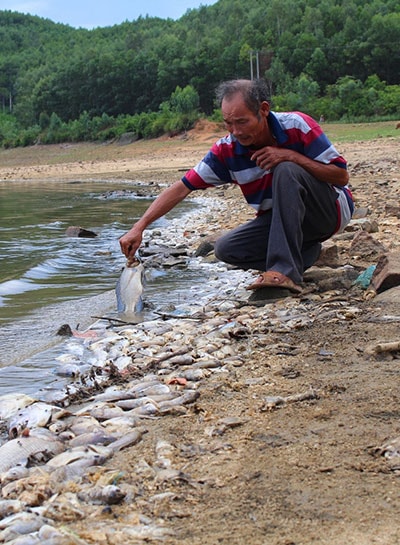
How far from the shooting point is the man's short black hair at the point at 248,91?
355 cm

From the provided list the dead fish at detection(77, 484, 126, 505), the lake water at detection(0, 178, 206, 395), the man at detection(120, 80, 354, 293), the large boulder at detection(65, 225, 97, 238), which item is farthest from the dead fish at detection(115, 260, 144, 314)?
the large boulder at detection(65, 225, 97, 238)

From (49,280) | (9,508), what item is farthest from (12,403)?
(49,280)

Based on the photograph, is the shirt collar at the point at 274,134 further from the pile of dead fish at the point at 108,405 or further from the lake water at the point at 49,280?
the lake water at the point at 49,280

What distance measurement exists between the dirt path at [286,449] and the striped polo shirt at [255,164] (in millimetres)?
961

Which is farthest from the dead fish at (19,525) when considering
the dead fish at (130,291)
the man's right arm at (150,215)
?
the dead fish at (130,291)

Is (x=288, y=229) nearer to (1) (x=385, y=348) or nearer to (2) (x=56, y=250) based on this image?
(1) (x=385, y=348)

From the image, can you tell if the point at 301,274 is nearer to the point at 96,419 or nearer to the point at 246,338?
the point at 246,338

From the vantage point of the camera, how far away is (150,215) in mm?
3922

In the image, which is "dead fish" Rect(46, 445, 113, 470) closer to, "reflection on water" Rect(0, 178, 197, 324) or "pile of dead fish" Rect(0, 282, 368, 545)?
"pile of dead fish" Rect(0, 282, 368, 545)

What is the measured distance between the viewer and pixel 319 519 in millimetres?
1600

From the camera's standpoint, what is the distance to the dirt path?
160 centimetres

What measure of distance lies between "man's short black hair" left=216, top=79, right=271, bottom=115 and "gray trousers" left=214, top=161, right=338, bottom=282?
1.24 ft

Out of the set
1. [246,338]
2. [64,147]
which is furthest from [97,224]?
[64,147]

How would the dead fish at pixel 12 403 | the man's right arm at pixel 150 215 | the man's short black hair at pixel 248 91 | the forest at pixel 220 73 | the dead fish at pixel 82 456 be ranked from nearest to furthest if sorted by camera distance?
the dead fish at pixel 82 456 → the dead fish at pixel 12 403 → the man's short black hair at pixel 248 91 → the man's right arm at pixel 150 215 → the forest at pixel 220 73
